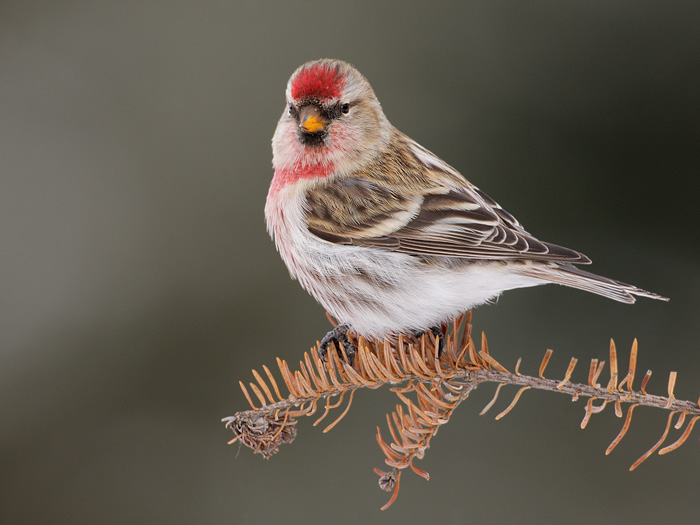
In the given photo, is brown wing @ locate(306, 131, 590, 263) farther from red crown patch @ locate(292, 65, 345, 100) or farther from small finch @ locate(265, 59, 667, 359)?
red crown patch @ locate(292, 65, 345, 100)

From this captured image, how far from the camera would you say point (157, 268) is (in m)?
2.28

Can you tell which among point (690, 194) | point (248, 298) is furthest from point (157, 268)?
point (690, 194)

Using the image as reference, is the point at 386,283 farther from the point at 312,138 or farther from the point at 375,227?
the point at 312,138

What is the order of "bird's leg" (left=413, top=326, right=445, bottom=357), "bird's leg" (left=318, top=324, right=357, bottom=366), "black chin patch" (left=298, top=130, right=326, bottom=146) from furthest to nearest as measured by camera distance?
"black chin patch" (left=298, top=130, right=326, bottom=146) → "bird's leg" (left=318, top=324, right=357, bottom=366) → "bird's leg" (left=413, top=326, right=445, bottom=357)

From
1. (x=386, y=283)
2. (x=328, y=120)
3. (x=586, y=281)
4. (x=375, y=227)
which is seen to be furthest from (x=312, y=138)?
(x=586, y=281)

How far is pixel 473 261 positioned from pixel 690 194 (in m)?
0.77

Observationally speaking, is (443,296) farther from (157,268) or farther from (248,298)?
(157,268)

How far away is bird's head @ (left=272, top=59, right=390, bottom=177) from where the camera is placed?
1646mm

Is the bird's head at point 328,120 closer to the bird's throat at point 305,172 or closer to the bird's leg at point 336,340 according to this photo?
the bird's throat at point 305,172

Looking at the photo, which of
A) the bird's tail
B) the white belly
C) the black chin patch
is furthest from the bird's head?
the bird's tail

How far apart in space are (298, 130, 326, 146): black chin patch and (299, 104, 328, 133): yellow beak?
1 cm

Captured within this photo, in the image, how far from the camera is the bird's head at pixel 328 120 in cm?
165

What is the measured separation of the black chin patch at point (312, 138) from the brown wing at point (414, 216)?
0.34 feet

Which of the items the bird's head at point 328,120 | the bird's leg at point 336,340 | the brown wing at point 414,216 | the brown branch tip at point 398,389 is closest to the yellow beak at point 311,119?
the bird's head at point 328,120
